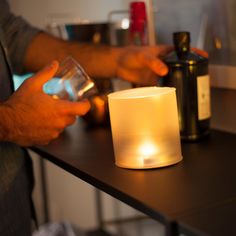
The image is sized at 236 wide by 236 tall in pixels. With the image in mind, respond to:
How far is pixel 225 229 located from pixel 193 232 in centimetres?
4

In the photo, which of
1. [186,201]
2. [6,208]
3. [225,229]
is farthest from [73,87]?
[225,229]

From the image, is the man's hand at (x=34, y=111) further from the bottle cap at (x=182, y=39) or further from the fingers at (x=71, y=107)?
the bottle cap at (x=182, y=39)

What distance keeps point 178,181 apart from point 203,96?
293 millimetres

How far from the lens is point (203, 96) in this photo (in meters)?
1.04

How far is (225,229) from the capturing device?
597 mm

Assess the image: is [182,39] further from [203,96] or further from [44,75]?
[44,75]

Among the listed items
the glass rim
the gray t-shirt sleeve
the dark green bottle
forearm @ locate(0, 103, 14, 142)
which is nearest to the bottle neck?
the dark green bottle

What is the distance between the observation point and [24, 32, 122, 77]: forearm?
1.26 metres

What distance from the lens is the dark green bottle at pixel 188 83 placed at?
1015 mm

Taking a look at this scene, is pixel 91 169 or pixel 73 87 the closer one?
pixel 91 169

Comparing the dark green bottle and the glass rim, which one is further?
the dark green bottle

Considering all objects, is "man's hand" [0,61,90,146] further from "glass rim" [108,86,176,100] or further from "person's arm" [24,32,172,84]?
"person's arm" [24,32,172,84]

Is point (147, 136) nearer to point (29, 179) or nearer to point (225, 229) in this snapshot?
point (225, 229)

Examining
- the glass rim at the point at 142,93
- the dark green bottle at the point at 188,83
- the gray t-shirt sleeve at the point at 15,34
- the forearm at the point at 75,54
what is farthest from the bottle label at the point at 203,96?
the gray t-shirt sleeve at the point at 15,34
